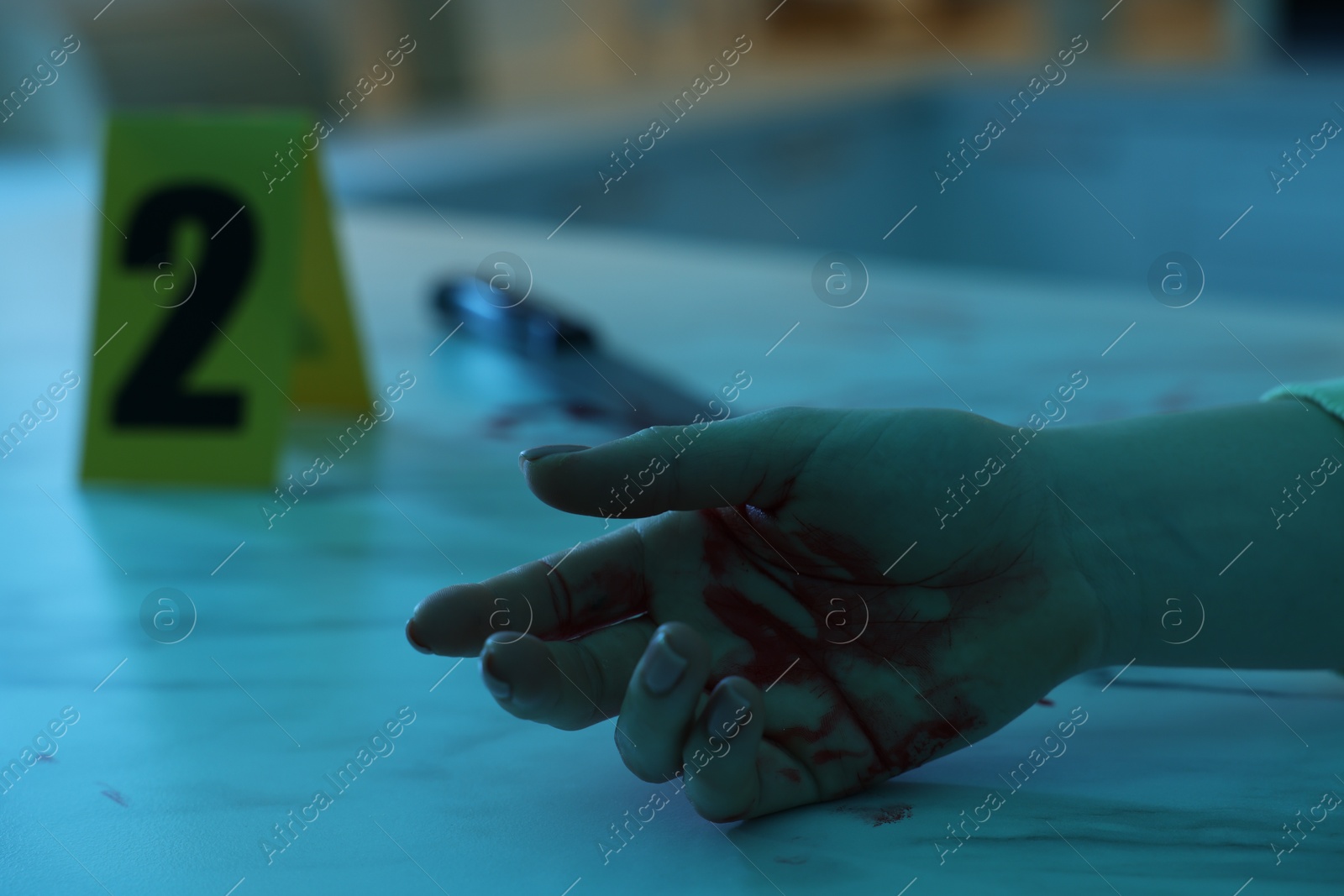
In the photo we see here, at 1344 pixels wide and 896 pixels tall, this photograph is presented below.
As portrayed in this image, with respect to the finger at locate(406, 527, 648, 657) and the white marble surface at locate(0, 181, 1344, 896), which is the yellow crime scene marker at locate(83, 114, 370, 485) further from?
the finger at locate(406, 527, 648, 657)

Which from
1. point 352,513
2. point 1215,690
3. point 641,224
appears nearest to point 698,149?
A: point 641,224

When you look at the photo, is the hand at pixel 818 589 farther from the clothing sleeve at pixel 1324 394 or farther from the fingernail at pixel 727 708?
the clothing sleeve at pixel 1324 394

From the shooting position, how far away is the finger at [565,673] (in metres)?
0.43

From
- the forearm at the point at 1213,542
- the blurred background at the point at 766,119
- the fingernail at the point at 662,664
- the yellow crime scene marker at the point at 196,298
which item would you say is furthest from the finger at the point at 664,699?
the blurred background at the point at 766,119

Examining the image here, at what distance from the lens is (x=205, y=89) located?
2545mm

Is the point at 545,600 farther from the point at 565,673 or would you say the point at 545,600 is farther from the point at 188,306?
the point at 188,306

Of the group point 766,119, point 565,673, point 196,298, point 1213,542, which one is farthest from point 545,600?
point 766,119

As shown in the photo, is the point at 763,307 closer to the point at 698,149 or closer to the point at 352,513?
the point at 352,513

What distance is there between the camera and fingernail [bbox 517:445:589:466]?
48 cm

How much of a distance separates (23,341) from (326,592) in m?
0.64

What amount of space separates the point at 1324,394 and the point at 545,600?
1.24 feet

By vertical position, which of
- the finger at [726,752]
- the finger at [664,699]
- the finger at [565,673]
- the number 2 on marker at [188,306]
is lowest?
the finger at [726,752]

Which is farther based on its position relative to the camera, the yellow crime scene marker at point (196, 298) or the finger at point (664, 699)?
the yellow crime scene marker at point (196, 298)

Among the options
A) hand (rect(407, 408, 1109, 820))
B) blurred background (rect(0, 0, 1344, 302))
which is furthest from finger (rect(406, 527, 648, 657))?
blurred background (rect(0, 0, 1344, 302))
